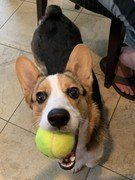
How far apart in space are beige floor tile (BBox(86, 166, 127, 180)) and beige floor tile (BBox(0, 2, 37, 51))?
1157mm

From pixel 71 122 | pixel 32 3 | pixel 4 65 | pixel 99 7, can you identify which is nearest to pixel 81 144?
pixel 71 122

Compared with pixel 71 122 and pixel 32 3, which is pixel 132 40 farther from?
pixel 32 3

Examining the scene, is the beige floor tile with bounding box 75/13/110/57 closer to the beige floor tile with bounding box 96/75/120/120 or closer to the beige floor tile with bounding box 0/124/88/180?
the beige floor tile with bounding box 96/75/120/120

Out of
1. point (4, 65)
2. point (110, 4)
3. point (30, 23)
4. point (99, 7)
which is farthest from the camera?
point (30, 23)

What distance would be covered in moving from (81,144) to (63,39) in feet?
2.19

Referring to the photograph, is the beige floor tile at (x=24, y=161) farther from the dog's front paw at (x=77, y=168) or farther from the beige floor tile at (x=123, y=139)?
the beige floor tile at (x=123, y=139)

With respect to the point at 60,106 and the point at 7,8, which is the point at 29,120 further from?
the point at 7,8

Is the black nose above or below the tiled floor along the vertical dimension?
above

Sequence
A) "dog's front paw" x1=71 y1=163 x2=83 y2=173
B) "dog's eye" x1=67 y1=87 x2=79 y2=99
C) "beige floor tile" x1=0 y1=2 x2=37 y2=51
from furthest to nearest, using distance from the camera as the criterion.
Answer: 1. "beige floor tile" x1=0 y1=2 x2=37 y2=51
2. "dog's front paw" x1=71 y1=163 x2=83 y2=173
3. "dog's eye" x1=67 y1=87 x2=79 y2=99

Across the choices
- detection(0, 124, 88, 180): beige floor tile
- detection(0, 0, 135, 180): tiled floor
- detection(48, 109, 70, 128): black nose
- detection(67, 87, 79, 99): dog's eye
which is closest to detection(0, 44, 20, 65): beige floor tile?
detection(0, 0, 135, 180): tiled floor

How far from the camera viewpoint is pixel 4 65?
227 centimetres

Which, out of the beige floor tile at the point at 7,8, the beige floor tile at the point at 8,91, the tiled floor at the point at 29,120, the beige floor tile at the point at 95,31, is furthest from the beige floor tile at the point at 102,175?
the beige floor tile at the point at 7,8

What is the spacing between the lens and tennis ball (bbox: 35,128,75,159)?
43.9 inches

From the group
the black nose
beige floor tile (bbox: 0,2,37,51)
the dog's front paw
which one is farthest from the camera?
beige floor tile (bbox: 0,2,37,51)
